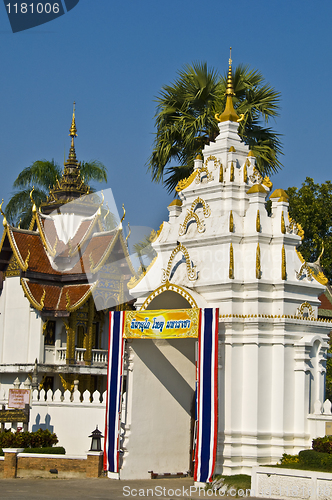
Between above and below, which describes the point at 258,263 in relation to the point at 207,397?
above

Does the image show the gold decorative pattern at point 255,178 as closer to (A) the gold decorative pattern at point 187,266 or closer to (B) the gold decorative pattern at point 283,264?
(B) the gold decorative pattern at point 283,264

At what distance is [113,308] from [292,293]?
13.3m

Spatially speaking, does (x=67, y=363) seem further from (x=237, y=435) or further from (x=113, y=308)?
(x=237, y=435)

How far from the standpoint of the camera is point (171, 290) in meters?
18.3

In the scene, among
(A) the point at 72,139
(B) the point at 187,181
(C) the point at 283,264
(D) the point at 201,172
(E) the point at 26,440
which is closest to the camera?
(C) the point at 283,264

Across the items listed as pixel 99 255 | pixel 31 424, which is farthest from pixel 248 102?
pixel 31 424

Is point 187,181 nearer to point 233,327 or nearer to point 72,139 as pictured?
point 233,327

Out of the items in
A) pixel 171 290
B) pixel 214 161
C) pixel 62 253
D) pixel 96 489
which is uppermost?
pixel 214 161

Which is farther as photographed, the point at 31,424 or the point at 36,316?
the point at 36,316

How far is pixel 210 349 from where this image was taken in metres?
17.0

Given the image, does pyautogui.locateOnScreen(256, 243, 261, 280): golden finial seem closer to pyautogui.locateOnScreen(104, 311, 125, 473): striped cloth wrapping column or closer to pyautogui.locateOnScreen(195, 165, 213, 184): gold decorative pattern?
pyautogui.locateOnScreen(195, 165, 213, 184): gold decorative pattern

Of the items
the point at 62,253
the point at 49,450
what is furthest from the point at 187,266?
the point at 62,253

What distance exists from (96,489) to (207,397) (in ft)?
10.6

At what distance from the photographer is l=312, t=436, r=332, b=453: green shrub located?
52.7 feet
